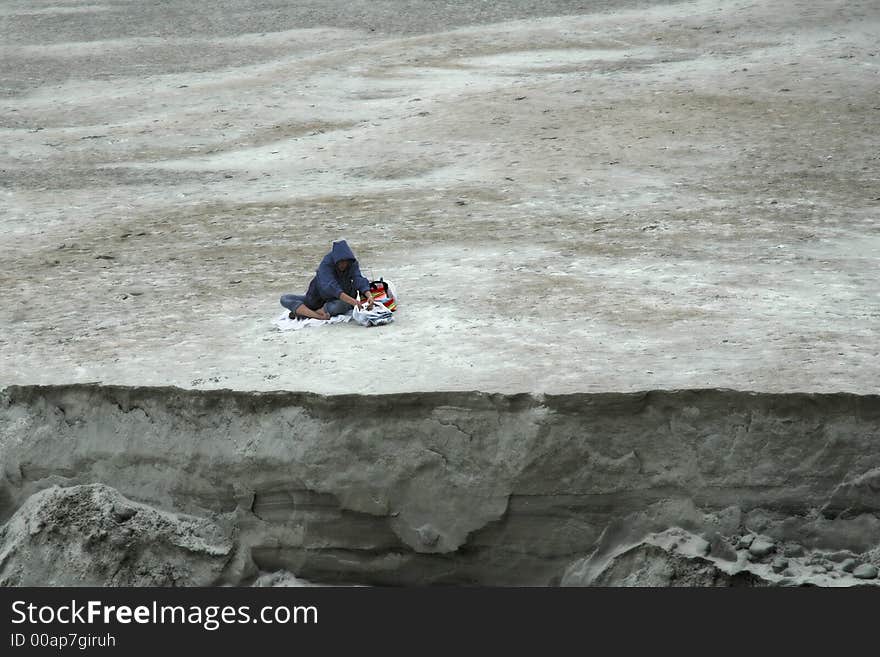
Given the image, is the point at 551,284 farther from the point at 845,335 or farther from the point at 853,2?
the point at 853,2

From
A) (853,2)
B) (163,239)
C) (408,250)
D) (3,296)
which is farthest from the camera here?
(853,2)

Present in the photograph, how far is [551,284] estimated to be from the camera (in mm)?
9023

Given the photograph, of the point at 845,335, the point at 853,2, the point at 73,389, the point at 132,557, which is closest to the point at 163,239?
the point at 73,389

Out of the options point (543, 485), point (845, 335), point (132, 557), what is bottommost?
point (132, 557)

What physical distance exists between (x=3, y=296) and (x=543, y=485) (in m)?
5.14

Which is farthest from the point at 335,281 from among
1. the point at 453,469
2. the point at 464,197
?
the point at 464,197

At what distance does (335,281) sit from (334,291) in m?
0.09

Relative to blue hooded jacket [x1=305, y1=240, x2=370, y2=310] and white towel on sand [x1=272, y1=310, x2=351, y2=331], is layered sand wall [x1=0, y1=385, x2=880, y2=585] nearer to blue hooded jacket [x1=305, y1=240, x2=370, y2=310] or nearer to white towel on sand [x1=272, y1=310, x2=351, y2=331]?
white towel on sand [x1=272, y1=310, x2=351, y2=331]

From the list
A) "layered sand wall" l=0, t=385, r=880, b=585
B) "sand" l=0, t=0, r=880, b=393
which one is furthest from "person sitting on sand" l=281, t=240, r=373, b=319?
"layered sand wall" l=0, t=385, r=880, b=585

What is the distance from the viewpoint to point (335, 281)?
27.4ft

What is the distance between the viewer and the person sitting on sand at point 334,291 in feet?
27.3

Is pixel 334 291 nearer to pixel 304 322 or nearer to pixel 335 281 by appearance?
pixel 335 281

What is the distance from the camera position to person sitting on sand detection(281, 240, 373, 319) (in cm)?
831

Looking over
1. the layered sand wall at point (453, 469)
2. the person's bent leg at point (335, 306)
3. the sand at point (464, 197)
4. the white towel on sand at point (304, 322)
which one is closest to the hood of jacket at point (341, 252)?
the person's bent leg at point (335, 306)
